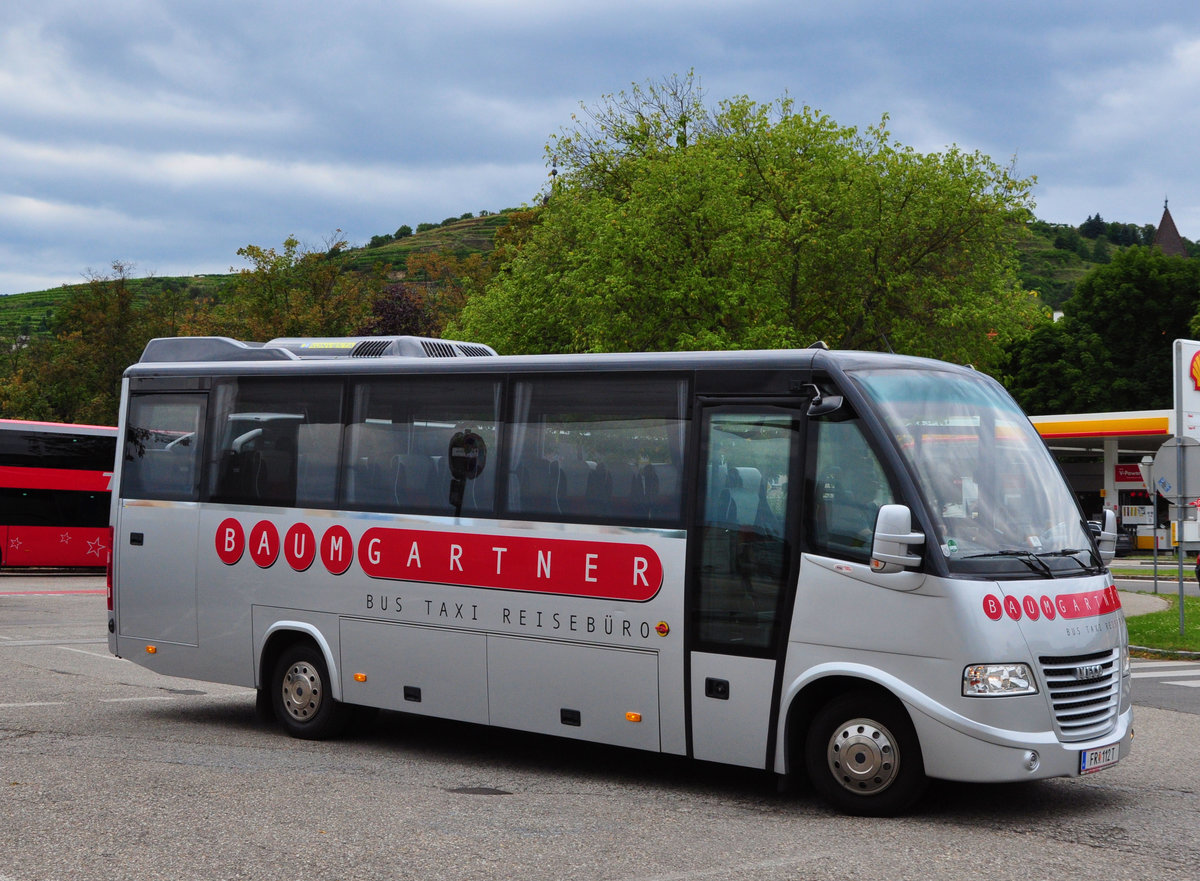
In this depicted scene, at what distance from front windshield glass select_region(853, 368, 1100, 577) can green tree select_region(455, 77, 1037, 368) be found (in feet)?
85.7

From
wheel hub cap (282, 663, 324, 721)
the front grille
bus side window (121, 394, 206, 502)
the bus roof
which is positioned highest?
the bus roof

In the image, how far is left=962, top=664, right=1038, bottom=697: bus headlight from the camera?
7.14 meters

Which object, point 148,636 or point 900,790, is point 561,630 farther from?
point 148,636

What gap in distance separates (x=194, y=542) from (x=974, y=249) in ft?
106

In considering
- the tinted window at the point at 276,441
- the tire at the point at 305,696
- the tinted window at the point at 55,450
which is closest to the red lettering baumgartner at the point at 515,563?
the tinted window at the point at 276,441

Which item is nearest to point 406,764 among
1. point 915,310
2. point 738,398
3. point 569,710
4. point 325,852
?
point 569,710

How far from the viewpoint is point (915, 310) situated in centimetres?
3866

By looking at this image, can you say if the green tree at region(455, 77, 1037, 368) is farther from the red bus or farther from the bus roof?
the bus roof

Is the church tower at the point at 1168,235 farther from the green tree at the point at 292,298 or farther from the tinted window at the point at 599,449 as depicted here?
the tinted window at the point at 599,449

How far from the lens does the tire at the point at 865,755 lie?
24.2ft

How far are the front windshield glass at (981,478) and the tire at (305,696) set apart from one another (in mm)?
4946

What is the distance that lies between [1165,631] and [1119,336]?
5168cm

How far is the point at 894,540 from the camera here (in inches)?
284

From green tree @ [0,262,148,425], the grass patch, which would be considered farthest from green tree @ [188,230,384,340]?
the grass patch
